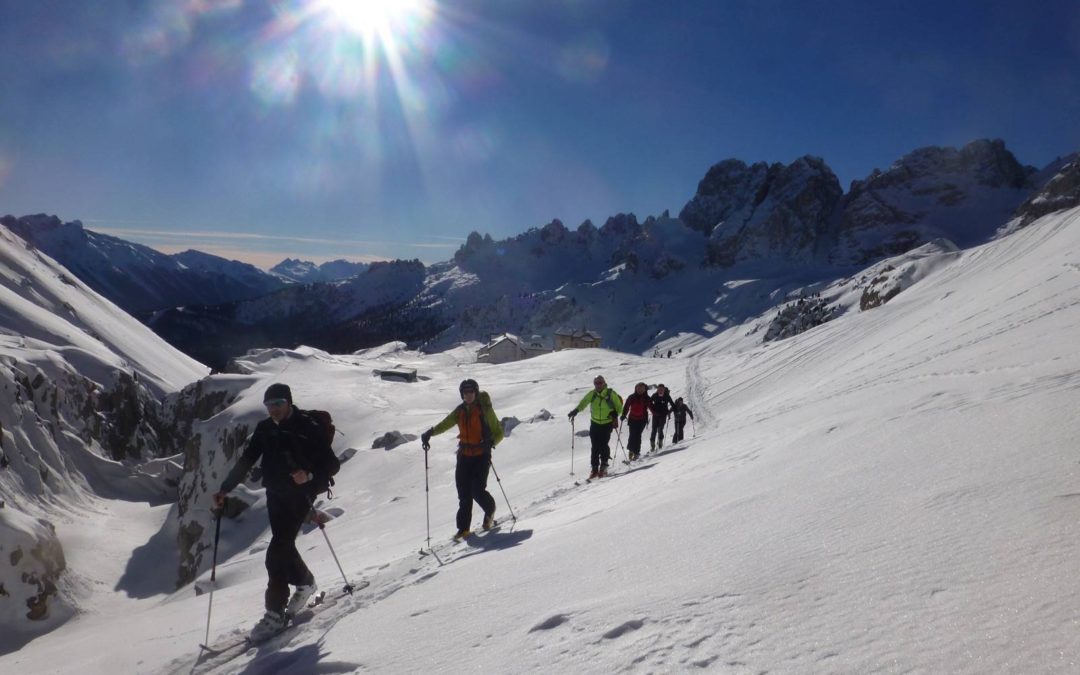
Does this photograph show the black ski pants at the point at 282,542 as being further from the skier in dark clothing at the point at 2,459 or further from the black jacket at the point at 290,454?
the skier in dark clothing at the point at 2,459

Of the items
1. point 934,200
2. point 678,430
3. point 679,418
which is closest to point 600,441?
point 678,430

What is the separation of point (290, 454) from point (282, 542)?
3.12ft

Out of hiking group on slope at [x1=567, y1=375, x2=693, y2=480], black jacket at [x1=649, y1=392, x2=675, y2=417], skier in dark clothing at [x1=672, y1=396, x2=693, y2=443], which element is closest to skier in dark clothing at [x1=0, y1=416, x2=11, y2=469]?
hiking group on slope at [x1=567, y1=375, x2=693, y2=480]

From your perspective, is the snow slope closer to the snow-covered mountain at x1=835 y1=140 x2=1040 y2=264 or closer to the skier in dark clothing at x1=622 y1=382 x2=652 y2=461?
the skier in dark clothing at x1=622 y1=382 x2=652 y2=461

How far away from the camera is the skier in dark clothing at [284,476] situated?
207 inches

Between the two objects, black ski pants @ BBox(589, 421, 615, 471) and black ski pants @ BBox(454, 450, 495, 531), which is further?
black ski pants @ BBox(589, 421, 615, 471)

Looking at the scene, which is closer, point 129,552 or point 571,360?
point 129,552

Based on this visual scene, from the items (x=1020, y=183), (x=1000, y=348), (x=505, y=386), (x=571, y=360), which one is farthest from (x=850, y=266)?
(x=1000, y=348)

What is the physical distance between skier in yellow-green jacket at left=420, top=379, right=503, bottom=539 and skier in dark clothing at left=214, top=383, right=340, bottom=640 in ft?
7.41

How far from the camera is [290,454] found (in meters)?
5.25

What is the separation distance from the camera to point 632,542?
477 cm

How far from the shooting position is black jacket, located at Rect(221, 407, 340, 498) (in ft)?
17.3

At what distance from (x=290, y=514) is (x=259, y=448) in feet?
2.32

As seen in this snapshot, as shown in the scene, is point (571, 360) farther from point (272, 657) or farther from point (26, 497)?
point (272, 657)
